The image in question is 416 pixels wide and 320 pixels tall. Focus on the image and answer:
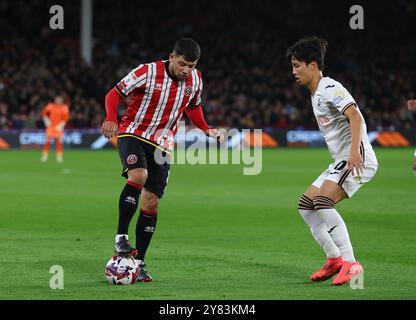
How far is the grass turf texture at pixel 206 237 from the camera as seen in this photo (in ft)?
26.8

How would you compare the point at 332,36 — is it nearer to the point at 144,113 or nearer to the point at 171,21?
the point at 171,21

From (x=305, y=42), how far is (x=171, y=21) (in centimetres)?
3578

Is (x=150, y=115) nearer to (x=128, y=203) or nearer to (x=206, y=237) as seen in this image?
(x=128, y=203)

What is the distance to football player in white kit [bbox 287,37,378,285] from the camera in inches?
334

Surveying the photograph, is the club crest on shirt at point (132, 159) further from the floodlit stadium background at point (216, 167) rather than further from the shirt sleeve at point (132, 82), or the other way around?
the floodlit stadium background at point (216, 167)

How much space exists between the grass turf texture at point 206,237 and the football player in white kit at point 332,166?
32 centimetres

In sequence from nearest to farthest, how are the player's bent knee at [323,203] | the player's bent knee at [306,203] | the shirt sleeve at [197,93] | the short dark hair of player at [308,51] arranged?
the player's bent knee at [323,203] → the short dark hair of player at [308,51] → the player's bent knee at [306,203] → the shirt sleeve at [197,93]

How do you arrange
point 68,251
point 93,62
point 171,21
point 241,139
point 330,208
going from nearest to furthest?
point 330,208 < point 68,251 < point 241,139 < point 93,62 < point 171,21

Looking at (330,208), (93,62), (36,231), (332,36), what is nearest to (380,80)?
(332,36)

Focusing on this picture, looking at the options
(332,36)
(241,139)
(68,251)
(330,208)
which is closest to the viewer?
(330,208)

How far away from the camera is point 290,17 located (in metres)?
48.2

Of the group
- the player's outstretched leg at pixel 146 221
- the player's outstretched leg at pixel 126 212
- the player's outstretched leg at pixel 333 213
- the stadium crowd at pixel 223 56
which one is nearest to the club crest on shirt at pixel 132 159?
the player's outstretched leg at pixel 126 212

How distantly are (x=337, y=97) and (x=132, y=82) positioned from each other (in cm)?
197

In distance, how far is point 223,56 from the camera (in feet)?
142
